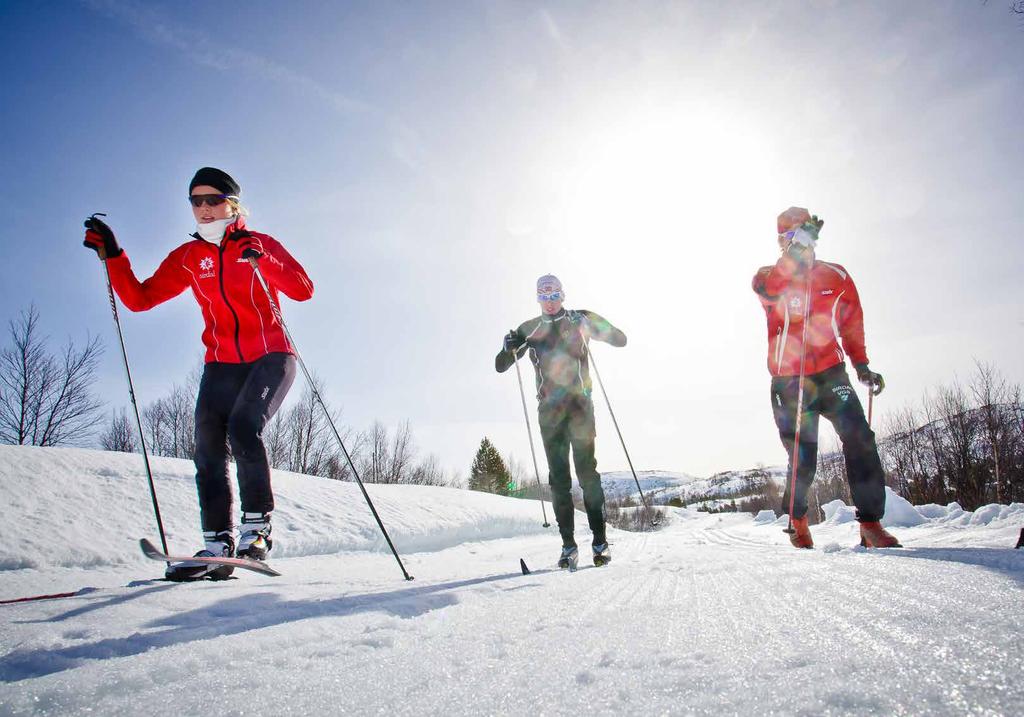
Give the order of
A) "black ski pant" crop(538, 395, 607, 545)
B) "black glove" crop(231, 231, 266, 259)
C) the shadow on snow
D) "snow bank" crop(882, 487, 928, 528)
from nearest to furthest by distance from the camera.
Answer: the shadow on snow → "black glove" crop(231, 231, 266, 259) → "black ski pant" crop(538, 395, 607, 545) → "snow bank" crop(882, 487, 928, 528)

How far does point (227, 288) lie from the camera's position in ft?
8.34

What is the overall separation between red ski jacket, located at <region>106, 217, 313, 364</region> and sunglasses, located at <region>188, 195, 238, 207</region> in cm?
14

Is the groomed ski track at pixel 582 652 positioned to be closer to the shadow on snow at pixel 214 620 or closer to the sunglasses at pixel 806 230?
the shadow on snow at pixel 214 620

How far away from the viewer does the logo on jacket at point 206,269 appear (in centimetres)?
258

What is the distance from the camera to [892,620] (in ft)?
2.38

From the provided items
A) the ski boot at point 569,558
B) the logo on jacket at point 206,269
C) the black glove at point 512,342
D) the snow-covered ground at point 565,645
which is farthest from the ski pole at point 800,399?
the logo on jacket at point 206,269

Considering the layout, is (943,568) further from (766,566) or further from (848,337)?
(848,337)

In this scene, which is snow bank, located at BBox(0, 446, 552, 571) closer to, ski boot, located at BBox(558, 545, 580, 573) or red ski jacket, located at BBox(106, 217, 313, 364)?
red ski jacket, located at BBox(106, 217, 313, 364)

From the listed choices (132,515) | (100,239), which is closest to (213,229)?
(100,239)

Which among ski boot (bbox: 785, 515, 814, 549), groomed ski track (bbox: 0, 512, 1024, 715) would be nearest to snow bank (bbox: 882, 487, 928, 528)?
ski boot (bbox: 785, 515, 814, 549)

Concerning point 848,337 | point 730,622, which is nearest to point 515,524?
point 848,337

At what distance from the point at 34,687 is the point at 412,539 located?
20.8 feet

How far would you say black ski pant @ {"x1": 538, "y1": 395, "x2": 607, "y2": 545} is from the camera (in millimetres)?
3242

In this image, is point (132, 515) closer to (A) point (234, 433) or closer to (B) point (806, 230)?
(A) point (234, 433)
